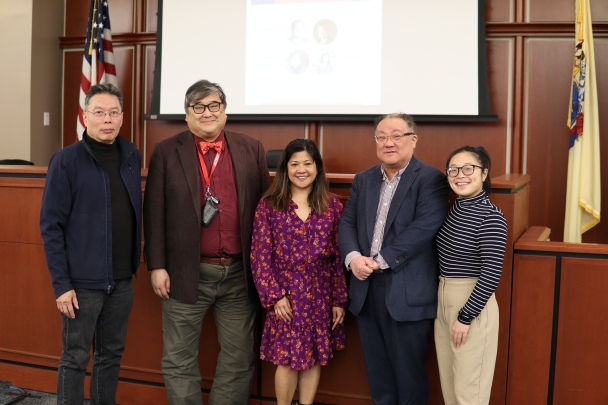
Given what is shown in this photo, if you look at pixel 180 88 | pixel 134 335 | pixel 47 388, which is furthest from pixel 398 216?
pixel 180 88

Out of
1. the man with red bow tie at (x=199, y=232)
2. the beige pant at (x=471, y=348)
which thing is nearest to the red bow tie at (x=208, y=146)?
the man with red bow tie at (x=199, y=232)

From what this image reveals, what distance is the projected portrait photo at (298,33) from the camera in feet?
18.4

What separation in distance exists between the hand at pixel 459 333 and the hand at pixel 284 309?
0.69m

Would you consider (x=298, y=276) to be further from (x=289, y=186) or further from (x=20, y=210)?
(x=20, y=210)

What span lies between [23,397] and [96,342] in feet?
3.07

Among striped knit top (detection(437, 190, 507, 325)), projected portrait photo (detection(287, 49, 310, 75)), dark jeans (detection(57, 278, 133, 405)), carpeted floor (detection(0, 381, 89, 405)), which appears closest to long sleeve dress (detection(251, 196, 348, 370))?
striped knit top (detection(437, 190, 507, 325))

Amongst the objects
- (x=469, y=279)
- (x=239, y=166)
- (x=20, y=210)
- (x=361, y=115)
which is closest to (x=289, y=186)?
(x=239, y=166)

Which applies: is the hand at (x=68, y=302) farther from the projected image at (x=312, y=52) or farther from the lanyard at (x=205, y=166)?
the projected image at (x=312, y=52)

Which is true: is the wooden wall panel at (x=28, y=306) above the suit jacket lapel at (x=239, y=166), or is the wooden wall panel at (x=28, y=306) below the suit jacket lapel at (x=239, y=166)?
below

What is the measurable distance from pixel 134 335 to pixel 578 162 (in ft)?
12.5

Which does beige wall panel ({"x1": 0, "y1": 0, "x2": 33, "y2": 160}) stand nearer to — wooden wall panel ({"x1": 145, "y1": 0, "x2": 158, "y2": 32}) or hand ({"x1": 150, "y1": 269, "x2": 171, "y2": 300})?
wooden wall panel ({"x1": 145, "y1": 0, "x2": 158, "y2": 32})

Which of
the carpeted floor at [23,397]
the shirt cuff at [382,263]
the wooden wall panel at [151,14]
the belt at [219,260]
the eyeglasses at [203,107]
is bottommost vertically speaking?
the carpeted floor at [23,397]

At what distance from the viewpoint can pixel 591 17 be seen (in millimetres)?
5137

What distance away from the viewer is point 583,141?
498 cm
